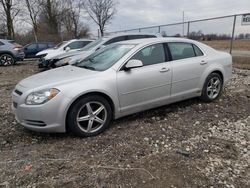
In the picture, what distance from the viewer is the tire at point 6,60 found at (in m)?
13.8

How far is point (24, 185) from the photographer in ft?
9.11

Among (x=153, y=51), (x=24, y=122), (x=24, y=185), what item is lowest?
(x=24, y=185)

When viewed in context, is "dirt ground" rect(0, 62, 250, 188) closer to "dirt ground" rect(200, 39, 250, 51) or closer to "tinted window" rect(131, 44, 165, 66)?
"tinted window" rect(131, 44, 165, 66)

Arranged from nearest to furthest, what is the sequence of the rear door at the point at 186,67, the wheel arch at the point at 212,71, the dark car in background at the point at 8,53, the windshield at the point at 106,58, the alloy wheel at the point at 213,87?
the windshield at the point at 106,58, the rear door at the point at 186,67, the wheel arch at the point at 212,71, the alloy wheel at the point at 213,87, the dark car in background at the point at 8,53

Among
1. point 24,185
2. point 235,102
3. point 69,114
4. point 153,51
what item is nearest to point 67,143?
point 69,114

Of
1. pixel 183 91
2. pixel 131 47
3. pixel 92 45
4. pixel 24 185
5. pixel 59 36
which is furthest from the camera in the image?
pixel 59 36

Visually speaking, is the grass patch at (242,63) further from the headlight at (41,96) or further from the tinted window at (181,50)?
the headlight at (41,96)

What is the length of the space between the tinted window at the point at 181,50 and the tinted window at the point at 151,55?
0.26 meters

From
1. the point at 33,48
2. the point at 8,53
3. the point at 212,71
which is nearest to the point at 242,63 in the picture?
the point at 212,71

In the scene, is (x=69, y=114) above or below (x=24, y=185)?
above

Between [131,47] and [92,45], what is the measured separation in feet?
17.7

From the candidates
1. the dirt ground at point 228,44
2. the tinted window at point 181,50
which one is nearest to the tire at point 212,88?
the tinted window at point 181,50

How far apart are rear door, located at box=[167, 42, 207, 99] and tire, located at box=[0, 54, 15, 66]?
1170cm

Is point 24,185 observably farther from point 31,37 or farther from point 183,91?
point 31,37
